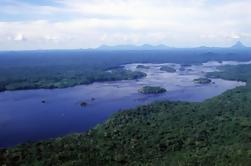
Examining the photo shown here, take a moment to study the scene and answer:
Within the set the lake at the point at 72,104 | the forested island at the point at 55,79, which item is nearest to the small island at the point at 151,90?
the lake at the point at 72,104

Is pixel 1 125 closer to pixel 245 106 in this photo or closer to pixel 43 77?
pixel 245 106

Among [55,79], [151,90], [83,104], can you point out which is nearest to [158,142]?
[83,104]

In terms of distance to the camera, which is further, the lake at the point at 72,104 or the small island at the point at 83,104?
the small island at the point at 83,104

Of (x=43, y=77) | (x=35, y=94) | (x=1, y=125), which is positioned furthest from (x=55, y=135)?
(x=43, y=77)

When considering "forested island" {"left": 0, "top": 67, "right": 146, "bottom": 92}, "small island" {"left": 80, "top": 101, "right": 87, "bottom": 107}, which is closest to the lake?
"small island" {"left": 80, "top": 101, "right": 87, "bottom": 107}

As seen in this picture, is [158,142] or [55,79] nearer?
[158,142]

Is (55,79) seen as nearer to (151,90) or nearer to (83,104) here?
(151,90)

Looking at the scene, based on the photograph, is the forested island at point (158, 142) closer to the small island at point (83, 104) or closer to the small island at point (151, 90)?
the small island at point (83, 104)
